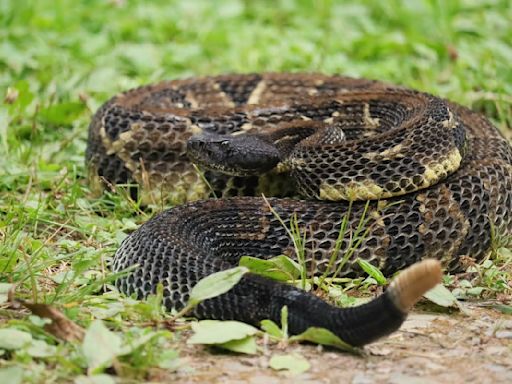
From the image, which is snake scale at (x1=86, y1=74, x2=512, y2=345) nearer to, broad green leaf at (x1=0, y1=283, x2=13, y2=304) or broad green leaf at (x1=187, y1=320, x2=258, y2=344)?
broad green leaf at (x1=187, y1=320, x2=258, y2=344)

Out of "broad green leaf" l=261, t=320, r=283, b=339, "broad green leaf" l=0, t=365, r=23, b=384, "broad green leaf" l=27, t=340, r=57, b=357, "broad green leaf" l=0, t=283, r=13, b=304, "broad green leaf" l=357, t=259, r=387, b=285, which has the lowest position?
"broad green leaf" l=357, t=259, r=387, b=285

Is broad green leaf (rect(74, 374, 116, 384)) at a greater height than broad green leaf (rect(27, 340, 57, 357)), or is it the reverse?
broad green leaf (rect(74, 374, 116, 384))

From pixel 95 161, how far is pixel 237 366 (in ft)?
8.86

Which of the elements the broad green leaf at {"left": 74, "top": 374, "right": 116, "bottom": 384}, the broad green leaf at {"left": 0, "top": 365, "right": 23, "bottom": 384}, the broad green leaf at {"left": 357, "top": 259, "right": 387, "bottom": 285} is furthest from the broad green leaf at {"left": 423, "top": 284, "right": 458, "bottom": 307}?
the broad green leaf at {"left": 0, "top": 365, "right": 23, "bottom": 384}

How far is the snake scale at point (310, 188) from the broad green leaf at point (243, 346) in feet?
0.66

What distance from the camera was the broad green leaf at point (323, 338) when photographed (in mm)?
3875

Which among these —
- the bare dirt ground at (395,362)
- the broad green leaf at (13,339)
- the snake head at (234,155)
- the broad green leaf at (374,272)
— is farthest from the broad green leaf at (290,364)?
the snake head at (234,155)

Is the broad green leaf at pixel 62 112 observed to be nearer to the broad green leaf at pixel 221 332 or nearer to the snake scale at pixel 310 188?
→ the snake scale at pixel 310 188

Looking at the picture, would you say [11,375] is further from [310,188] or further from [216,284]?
[310,188]

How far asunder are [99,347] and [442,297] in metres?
1.63

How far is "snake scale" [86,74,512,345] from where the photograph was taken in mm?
4230

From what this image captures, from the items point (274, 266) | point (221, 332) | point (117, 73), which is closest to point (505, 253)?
point (274, 266)

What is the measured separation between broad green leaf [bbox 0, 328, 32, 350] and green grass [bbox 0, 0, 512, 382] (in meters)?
0.02

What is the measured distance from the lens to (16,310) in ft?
13.9
